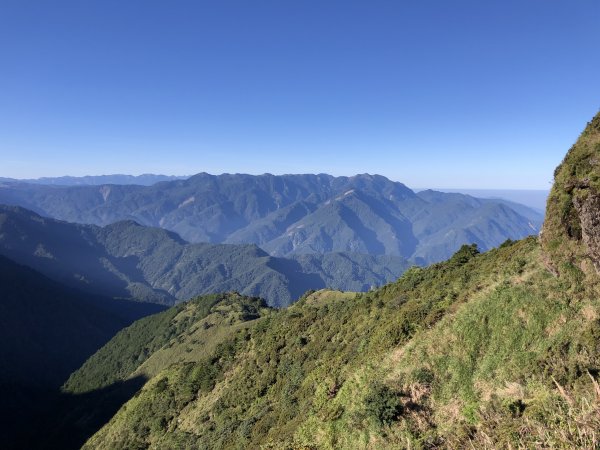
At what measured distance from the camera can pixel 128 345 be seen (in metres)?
189

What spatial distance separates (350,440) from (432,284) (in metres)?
27.1

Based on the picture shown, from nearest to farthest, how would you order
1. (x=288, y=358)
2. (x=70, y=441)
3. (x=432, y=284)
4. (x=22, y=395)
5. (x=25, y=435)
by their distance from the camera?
(x=432, y=284), (x=288, y=358), (x=70, y=441), (x=25, y=435), (x=22, y=395)

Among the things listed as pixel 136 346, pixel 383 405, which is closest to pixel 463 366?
pixel 383 405

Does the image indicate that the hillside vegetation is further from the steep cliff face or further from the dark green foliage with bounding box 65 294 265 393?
the dark green foliage with bounding box 65 294 265 393

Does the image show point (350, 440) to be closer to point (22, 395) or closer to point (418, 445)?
point (418, 445)

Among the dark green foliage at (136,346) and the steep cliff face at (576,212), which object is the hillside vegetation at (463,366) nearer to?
the steep cliff face at (576,212)

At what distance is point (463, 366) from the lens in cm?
2875

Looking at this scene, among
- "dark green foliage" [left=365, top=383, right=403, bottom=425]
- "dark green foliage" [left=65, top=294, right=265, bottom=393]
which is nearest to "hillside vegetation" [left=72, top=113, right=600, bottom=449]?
"dark green foliage" [left=365, top=383, right=403, bottom=425]

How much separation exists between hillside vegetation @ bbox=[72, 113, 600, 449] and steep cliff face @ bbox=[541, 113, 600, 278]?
0.38ft

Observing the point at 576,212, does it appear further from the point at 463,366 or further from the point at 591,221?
the point at 463,366

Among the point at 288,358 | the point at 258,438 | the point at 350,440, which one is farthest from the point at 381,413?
the point at 288,358

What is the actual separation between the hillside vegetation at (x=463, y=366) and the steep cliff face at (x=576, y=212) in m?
0.11

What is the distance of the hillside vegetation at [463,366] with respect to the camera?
19938mm

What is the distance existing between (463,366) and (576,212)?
15.4 meters
